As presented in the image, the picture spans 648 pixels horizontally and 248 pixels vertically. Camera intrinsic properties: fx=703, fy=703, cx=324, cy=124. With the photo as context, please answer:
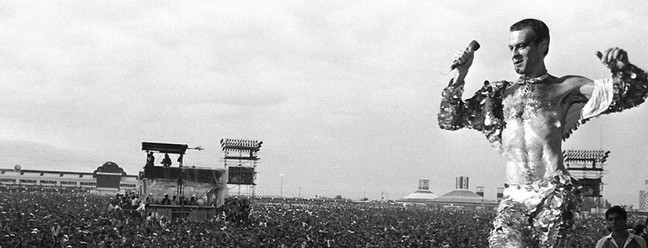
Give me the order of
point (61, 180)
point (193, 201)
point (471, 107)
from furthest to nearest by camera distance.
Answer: point (61, 180) → point (193, 201) → point (471, 107)

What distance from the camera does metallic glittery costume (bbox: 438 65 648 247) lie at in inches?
146

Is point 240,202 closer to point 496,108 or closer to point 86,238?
point 86,238

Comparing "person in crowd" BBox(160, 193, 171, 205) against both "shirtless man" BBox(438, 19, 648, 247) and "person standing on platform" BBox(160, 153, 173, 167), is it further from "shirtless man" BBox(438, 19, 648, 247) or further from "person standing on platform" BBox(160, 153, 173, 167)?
"shirtless man" BBox(438, 19, 648, 247)

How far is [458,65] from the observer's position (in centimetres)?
427

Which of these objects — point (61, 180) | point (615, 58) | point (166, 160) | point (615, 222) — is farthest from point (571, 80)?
point (61, 180)

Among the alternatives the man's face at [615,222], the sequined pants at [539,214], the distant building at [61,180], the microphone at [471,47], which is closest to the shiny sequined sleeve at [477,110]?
the microphone at [471,47]

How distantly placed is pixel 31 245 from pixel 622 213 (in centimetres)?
783

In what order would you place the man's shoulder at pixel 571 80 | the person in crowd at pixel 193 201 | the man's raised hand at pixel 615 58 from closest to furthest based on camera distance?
the man's raised hand at pixel 615 58
the man's shoulder at pixel 571 80
the person in crowd at pixel 193 201

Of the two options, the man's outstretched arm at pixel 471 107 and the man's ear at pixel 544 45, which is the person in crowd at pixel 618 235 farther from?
the man's ear at pixel 544 45

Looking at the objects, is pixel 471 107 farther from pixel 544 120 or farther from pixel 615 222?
pixel 615 222

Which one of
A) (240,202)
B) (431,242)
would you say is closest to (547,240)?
(431,242)

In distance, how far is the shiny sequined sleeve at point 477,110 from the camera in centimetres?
434

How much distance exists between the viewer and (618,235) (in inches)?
210

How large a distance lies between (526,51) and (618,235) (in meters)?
2.07
